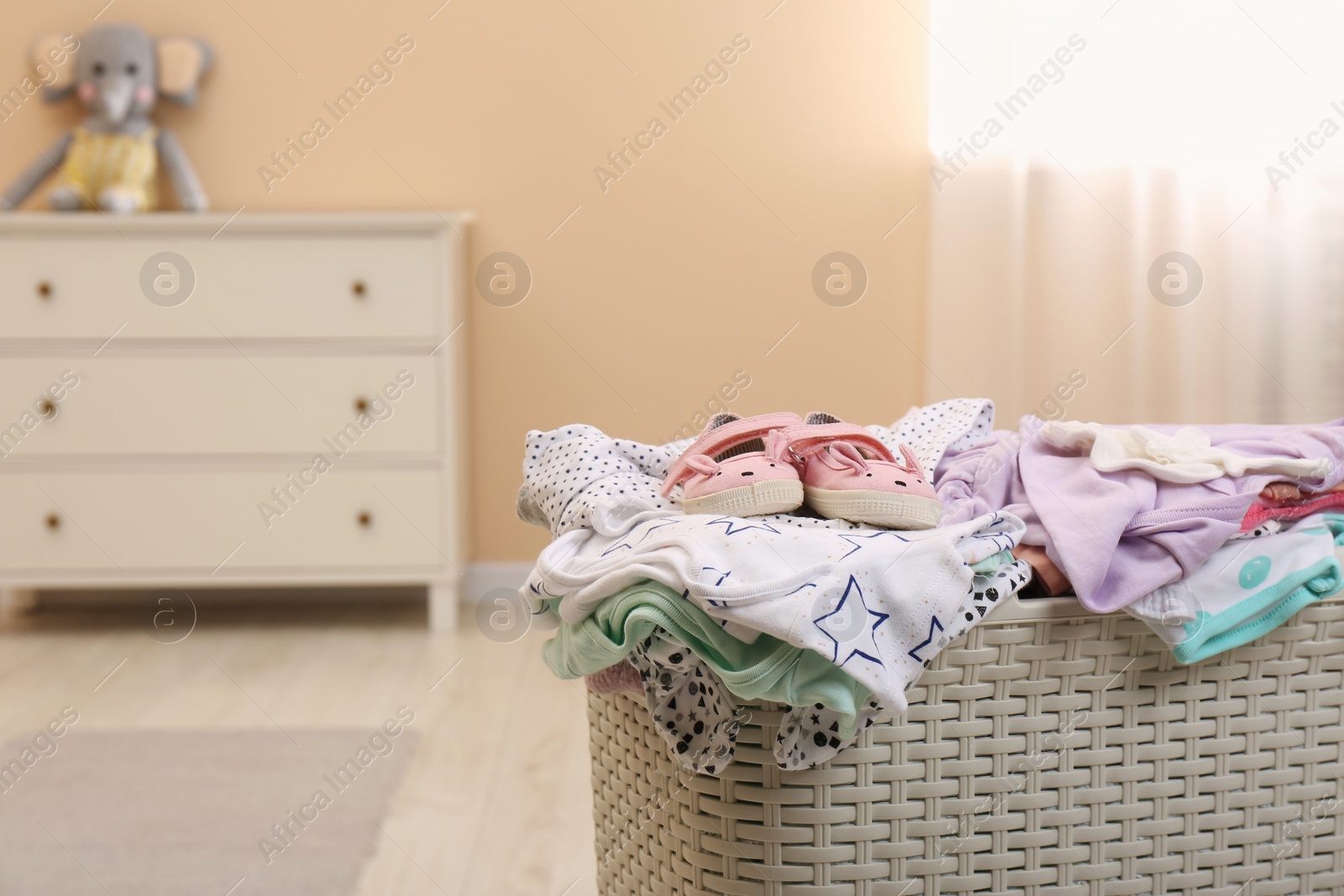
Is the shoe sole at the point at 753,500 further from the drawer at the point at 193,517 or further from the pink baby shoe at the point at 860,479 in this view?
the drawer at the point at 193,517

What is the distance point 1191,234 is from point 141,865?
2296mm

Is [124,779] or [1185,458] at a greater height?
[1185,458]

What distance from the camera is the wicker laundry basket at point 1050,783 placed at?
2.95 feet

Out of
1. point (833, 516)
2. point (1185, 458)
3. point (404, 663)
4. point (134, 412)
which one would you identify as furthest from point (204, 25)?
point (1185, 458)

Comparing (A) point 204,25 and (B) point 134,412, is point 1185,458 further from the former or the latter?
(A) point 204,25

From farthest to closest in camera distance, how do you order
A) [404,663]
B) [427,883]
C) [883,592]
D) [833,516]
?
1. [404,663]
2. [427,883]
3. [833,516]
4. [883,592]

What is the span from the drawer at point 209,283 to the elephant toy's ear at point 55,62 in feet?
1.56

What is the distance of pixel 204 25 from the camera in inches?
102

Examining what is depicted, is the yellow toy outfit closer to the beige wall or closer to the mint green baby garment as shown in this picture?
the beige wall

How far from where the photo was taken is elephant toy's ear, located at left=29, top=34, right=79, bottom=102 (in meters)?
2.57

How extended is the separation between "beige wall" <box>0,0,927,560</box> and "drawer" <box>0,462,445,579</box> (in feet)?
1.30

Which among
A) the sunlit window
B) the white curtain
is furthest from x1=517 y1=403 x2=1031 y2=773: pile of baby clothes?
the sunlit window

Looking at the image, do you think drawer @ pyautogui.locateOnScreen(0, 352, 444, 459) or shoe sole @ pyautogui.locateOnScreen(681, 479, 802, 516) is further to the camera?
drawer @ pyautogui.locateOnScreen(0, 352, 444, 459)

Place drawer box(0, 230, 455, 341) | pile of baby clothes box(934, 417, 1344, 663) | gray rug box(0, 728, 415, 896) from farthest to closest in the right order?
drawer box(0, 230, 455, 341) → gray rug box(0, 728, 415, 896) → pile of baby clothes box(934, 417, 1344, 663)
